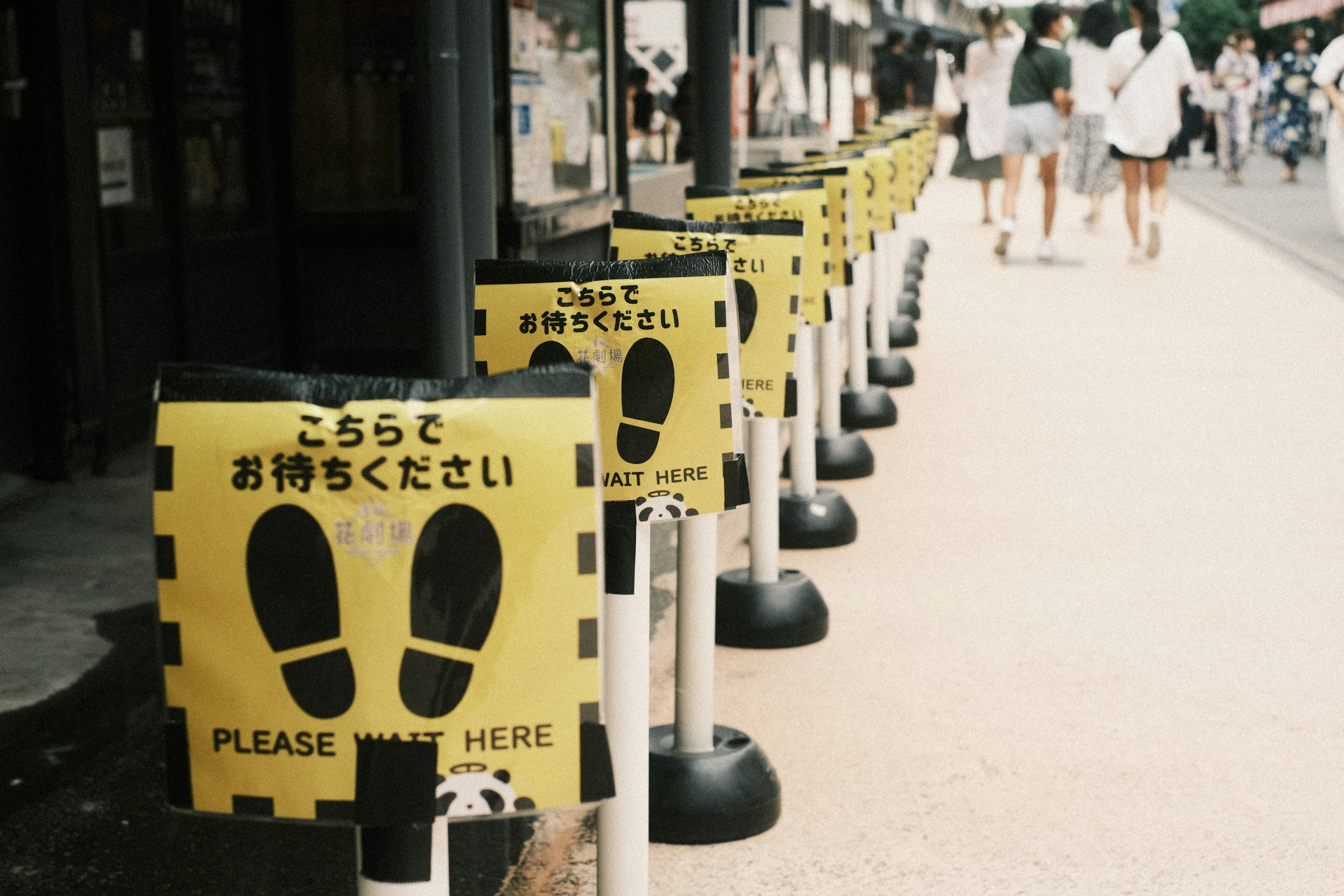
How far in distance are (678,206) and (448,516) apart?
1296 centimetres

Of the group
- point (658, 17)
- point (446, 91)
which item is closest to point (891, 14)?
point (658, 17)

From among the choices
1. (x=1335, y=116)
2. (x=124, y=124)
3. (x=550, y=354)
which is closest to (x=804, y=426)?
(x=550, y=354)

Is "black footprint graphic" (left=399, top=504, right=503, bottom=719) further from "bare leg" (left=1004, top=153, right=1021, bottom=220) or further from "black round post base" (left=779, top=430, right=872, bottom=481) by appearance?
"bare leg" (left=1004, top=153, right=1021, bottom=220)

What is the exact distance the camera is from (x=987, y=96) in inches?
636

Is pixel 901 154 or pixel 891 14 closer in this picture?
pixel 901 154

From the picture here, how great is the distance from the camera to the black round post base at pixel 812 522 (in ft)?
19.2

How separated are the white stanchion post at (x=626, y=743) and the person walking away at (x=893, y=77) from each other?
2155 centimetres

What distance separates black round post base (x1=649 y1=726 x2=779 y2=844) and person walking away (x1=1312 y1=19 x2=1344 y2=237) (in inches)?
487

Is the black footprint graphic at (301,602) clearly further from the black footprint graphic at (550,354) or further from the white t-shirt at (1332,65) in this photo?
the white t-shirt at (1332,65)

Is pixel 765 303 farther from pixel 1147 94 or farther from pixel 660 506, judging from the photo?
pixel 1147 94

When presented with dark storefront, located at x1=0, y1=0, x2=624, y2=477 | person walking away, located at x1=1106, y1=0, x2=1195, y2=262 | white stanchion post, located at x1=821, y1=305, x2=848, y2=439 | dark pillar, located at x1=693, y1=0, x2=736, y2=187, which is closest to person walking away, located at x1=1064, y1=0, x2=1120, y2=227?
person walking away, located at x1=1106, y1=0, x2=1195, y2=262

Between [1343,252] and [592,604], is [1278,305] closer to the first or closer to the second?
[1343,252]

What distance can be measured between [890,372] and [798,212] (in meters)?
4.04

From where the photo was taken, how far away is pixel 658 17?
17.0 meters
